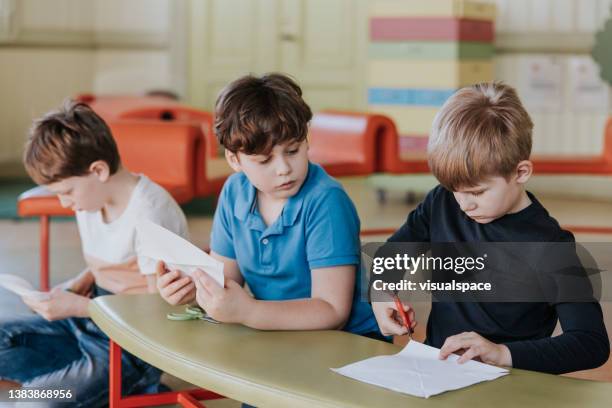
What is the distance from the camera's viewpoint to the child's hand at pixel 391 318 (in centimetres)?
189

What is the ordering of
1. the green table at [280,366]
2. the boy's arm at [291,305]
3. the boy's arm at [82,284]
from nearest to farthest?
the green table at [280,366] → the boy's arm at [291,305] → the boy's arm at [82,284]

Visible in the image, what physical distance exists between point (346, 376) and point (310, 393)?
11 centimetres

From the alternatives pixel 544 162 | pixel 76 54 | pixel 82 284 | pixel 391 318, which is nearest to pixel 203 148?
pixel 544 162

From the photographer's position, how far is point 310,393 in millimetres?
1532

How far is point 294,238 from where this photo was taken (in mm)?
2158

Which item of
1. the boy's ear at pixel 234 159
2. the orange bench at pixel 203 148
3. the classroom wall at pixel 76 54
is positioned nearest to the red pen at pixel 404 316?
the boy's ear at pixel 234 159

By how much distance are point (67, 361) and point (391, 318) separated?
1251 mm

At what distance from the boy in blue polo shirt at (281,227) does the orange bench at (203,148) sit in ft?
7.36

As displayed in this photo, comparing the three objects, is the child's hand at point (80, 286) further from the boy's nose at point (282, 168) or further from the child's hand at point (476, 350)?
the child's hand at point (476, 350)

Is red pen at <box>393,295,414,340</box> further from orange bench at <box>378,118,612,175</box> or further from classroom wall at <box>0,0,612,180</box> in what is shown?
classroom wall at <box>0,0,612,180</box>

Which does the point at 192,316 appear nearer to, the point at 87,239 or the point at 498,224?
the point at 498,224

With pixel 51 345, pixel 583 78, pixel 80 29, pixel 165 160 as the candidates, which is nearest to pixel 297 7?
pixel 80 29

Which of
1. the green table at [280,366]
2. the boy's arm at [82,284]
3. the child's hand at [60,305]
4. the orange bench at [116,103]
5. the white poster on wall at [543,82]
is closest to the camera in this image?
the green table at [280,366]

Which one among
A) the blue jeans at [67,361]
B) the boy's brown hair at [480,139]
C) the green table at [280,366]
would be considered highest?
the boy's brown hair at [480,139]
